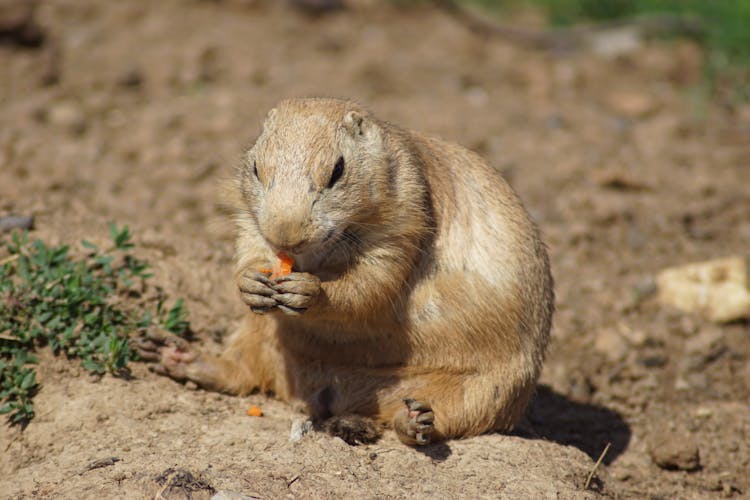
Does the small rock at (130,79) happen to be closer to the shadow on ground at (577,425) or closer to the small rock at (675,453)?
the shadow on ground at (577,425)

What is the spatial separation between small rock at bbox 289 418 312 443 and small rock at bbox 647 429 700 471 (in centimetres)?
213

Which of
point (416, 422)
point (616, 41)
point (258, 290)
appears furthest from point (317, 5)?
point (416, 422)

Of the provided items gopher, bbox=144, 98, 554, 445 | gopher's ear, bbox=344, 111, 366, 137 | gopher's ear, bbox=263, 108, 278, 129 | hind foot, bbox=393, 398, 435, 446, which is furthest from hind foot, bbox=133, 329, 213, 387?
gopher's ear, bbox=344, 111, 366, 137

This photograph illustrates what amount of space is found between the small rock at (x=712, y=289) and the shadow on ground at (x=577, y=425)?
141cm

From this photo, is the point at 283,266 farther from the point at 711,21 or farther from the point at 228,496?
the point at 711,21

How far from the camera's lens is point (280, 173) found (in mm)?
3838

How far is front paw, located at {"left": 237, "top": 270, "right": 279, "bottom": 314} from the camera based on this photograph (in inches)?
160

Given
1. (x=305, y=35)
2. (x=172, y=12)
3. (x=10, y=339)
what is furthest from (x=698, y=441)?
(x=172, y=12)

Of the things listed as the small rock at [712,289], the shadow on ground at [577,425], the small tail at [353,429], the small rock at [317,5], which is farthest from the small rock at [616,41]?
the small tail at [353,429]

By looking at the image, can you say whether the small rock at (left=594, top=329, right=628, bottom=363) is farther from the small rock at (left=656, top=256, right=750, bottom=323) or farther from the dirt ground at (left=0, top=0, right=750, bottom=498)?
the small rock at (left=656, top=256, right=750, bottom=323)

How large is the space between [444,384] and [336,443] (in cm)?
66

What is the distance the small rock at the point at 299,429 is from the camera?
4246 millimetres

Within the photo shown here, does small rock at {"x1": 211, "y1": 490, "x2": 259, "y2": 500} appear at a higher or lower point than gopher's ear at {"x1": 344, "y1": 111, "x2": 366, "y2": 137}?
lower

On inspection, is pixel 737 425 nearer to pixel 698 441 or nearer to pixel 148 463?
pixel 698 441
